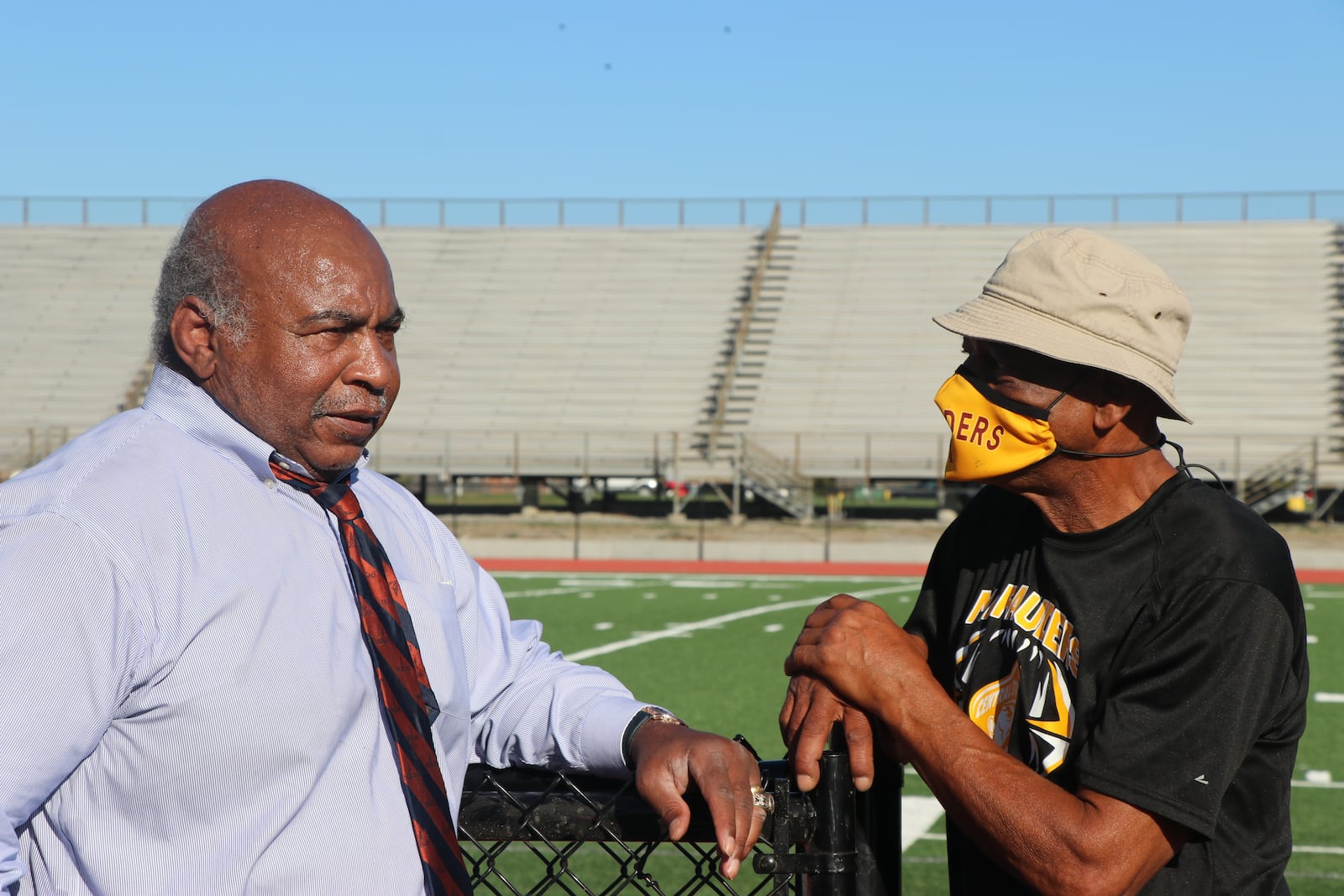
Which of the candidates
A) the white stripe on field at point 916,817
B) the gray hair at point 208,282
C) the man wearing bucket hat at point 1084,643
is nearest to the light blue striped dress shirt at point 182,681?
the gray hair at point 208,282

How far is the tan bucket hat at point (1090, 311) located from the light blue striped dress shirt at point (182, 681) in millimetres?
1213

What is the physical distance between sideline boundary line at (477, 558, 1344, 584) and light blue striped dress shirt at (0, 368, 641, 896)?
752 inches

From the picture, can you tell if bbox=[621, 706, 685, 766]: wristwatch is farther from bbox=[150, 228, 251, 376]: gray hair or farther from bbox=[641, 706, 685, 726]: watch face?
bbox=[150, 228, 251, 376]: gray hair

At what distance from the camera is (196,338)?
6.73ft

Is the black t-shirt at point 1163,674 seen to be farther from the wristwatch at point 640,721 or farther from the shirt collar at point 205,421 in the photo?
the shirt collar at point 205,421

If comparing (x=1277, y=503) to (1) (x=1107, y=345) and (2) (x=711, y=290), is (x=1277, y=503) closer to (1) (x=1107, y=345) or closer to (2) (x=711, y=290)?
(2) (x=711, y=290)

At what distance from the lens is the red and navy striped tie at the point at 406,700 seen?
6.42 ft

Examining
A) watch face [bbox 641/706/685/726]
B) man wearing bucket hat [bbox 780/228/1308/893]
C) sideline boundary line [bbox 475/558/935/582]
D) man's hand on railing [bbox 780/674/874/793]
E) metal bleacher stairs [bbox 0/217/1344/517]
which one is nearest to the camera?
man wearing bucket hat [bbox 780/228/1308/893]

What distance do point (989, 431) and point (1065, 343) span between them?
0.69ft

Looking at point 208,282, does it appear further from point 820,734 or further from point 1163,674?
point 1163,674

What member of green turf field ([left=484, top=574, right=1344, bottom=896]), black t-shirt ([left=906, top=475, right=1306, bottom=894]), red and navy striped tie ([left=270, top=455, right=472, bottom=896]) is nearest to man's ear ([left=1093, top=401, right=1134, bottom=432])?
black t-shirt ([left=906, top=475, right=1306, bottom=894])

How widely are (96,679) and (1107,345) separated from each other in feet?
5.45

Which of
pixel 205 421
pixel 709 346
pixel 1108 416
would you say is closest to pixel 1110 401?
pixel 1108 416

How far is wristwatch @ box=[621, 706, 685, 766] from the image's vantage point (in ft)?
7.43
